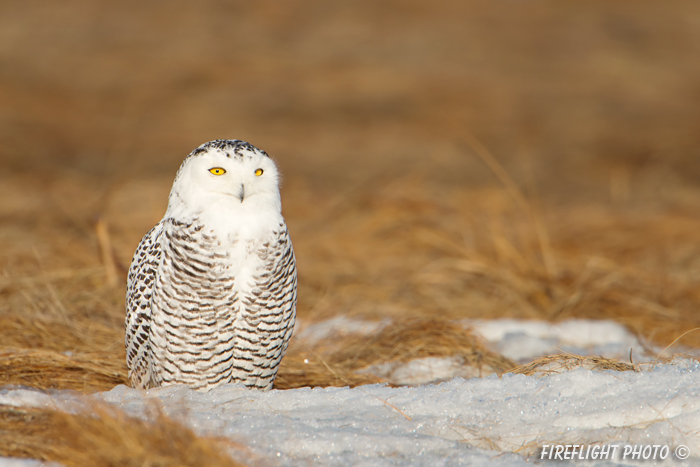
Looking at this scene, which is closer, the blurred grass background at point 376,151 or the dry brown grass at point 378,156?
the dry brown grass at point 378,156

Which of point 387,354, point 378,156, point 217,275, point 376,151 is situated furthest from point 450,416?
point 376,151

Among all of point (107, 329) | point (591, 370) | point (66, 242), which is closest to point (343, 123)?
point (66, 242)

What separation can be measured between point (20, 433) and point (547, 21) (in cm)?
1938

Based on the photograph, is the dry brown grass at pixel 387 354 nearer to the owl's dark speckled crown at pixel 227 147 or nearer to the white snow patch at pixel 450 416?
the white snow patch at pixel 450 416

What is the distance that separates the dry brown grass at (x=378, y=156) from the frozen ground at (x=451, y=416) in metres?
0.64

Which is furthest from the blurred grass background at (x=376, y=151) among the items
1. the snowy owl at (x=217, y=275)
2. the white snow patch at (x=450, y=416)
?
the white snow patch at (x=450, y=416)

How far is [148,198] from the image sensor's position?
7.66m

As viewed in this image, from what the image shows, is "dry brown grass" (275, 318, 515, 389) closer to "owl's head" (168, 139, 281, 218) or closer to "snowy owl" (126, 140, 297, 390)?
"snowy owl" (126, 140, 297, 390)

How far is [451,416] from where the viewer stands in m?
2.13

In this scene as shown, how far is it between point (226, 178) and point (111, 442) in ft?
3.33

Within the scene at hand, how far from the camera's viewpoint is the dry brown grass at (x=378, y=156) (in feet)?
13.5

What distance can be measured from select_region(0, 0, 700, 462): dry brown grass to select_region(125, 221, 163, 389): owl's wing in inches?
7.7

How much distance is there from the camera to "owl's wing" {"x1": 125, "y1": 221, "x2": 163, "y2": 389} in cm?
254

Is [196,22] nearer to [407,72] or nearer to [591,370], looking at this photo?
[407,72]
